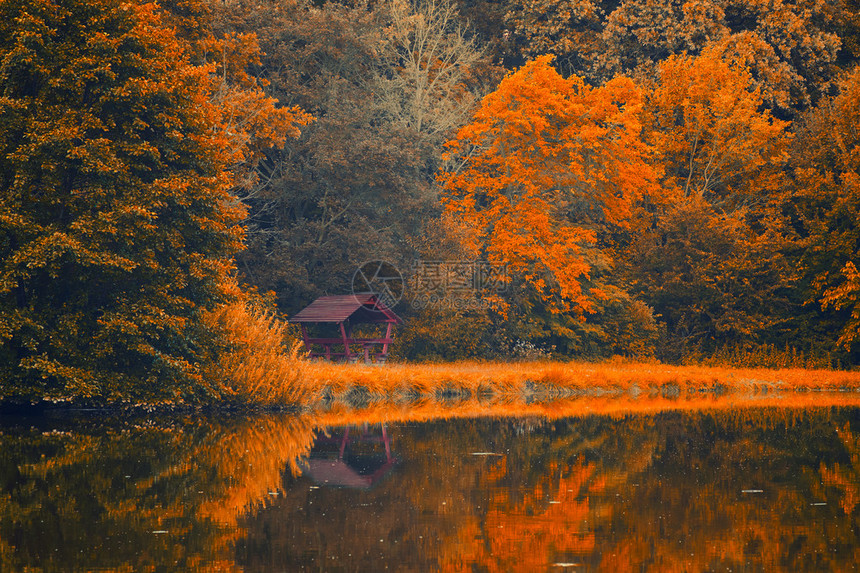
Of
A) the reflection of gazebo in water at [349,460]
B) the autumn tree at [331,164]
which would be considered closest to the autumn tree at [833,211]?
the autumn tree at [331,164]

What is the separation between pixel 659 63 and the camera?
39469 millimetres

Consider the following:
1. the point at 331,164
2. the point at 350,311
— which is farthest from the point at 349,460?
the point at 331,164

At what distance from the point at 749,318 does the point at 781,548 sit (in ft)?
90.5

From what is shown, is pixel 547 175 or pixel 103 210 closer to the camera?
pixel 103 210

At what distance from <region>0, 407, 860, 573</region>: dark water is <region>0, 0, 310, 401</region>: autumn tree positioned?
59.5 inches

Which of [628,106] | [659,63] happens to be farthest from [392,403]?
[659,63]

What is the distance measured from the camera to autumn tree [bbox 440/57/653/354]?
111 ft

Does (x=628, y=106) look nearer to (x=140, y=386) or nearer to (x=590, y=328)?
(x=590, y=328)

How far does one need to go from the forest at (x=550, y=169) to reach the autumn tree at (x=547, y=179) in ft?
0.37

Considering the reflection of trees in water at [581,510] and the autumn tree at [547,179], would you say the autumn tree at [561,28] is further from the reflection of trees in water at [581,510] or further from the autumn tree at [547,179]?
the reflection of trees in water at [581,510]

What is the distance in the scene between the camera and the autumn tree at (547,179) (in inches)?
1329

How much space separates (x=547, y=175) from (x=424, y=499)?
2667 cm

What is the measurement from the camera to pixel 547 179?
34531mm

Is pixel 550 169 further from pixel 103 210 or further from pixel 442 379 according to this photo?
pixel 103 210
